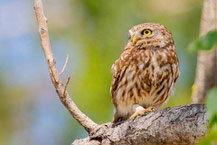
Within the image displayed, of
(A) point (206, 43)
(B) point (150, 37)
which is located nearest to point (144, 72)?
(B) point (150, 37)

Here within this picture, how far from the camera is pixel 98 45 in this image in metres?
6.77

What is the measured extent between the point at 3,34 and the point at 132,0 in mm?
2978

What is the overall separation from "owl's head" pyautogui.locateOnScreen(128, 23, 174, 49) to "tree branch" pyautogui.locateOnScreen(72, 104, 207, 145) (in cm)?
116

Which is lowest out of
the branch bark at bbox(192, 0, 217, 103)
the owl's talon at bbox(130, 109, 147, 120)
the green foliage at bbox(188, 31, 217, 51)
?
the green foliage at bbox(188, 31, 217, 51)

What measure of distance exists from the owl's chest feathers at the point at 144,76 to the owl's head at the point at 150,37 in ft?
0.50

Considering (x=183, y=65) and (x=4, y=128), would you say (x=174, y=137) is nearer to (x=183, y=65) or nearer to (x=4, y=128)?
(x=183, y=65)

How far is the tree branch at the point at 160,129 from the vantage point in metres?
2.63

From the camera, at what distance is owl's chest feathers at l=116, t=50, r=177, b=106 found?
3.99 metres

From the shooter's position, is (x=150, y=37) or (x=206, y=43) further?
(x=150, y=37)

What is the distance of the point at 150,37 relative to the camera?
4309 mm

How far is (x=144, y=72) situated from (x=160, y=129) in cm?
119

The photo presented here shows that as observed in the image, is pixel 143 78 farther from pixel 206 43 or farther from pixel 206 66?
pixel 206 43

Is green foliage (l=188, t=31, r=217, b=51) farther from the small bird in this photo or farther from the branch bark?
the branch bark

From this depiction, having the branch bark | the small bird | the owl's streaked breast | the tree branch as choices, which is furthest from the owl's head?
the tree branch
